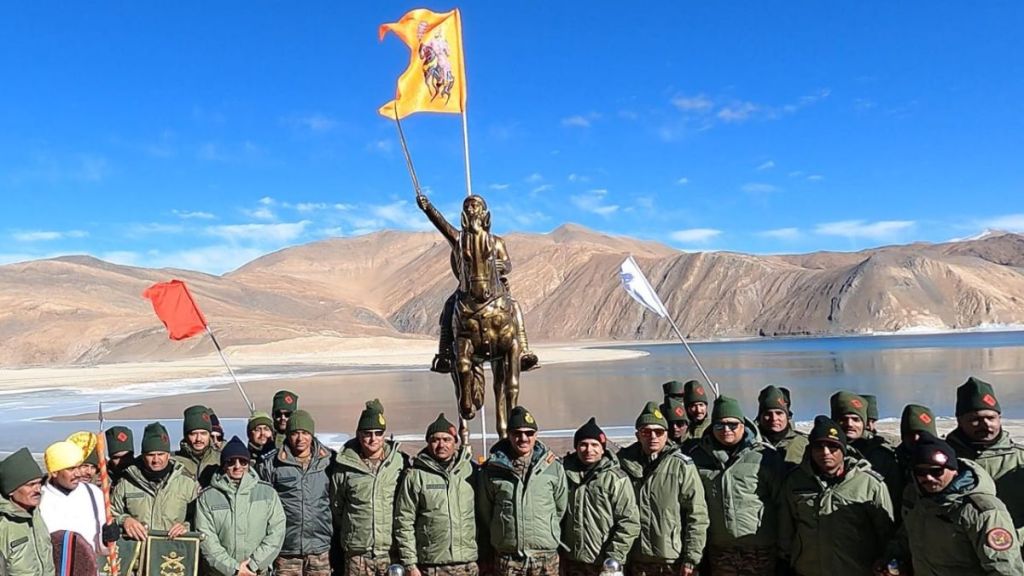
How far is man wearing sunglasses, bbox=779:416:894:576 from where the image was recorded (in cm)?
507

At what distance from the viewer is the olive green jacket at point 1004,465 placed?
15.7ft

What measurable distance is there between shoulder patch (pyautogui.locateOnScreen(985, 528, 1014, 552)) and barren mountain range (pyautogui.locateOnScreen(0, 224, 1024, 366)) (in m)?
78.4

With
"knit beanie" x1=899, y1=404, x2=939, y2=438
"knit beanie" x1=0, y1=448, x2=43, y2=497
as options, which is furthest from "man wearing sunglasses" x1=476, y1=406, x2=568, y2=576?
"knit beanie" x1=0, y1=448, x2=43, y2=497

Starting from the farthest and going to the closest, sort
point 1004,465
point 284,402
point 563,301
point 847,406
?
1. point 563,301
2. point 284,402
3. point 847,406
4. point 1004,465

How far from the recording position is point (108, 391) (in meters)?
38.4

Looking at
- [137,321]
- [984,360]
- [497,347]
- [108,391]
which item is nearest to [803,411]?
[497,347]

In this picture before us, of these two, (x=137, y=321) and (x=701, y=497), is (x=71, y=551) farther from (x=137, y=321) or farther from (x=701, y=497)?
(x=137, y=321)

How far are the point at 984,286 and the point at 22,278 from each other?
14249 cm

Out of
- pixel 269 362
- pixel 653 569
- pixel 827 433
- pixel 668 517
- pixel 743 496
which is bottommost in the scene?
pixel 653 569

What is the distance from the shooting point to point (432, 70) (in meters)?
10.7

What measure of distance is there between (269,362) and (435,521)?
2456 inches

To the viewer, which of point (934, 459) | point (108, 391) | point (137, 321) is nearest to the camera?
point (934, 459)

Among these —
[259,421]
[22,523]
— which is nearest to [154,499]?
[22,523]

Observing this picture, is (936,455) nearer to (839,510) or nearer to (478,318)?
(839,510)
